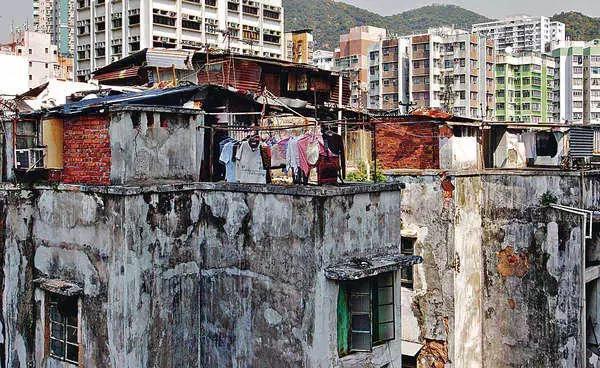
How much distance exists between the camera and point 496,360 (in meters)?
14.8

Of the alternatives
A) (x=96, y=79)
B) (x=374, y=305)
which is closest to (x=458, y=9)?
(x=96, y=79)

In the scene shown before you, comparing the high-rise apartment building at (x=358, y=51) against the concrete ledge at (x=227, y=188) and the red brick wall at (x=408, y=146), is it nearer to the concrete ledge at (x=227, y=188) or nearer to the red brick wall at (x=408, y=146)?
the red brick wall at (x=408, y=146)

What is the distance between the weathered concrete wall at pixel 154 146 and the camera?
372 inches

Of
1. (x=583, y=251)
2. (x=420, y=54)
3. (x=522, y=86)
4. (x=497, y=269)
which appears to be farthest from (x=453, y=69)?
(x=583, y=251)

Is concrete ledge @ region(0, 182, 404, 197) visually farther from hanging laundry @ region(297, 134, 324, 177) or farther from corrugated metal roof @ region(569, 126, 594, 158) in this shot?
corrugated metal roof @ region(569, 126, 594, 158)

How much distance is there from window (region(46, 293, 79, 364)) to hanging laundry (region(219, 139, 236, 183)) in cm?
290

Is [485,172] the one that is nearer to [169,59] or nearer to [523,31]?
[169,59]

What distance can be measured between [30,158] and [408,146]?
7.95m

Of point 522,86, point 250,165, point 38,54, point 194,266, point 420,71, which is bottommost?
point 194,266

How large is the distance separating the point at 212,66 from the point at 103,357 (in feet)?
42.3

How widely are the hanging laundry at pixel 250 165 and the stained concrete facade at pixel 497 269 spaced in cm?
465

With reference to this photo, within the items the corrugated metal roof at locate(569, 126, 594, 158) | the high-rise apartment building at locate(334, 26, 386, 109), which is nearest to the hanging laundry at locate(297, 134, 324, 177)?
the corrugated metal roof at locate(569, 126, 594, 158)

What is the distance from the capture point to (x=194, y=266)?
10.1m

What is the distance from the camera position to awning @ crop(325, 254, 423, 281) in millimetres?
8859
